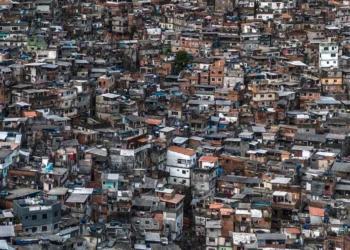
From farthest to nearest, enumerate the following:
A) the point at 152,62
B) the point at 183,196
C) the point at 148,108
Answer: the point at 152,62
the point at 148,108
the point at 183,196

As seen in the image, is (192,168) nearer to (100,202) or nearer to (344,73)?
(100,202)

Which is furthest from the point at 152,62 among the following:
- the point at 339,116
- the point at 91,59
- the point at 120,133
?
the point at 120,133

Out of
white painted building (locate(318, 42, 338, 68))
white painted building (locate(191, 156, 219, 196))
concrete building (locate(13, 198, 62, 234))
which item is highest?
white painted building (locate(318, 42, 338, 68))

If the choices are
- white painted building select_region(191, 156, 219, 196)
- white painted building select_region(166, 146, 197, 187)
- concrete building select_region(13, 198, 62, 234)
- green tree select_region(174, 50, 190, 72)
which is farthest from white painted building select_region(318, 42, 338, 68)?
concrete building select_region(13, 198, 62, 234)

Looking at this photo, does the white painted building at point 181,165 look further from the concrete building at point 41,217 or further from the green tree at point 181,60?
the green tree at point 181,60

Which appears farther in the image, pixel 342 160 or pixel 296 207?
pixel 342 160

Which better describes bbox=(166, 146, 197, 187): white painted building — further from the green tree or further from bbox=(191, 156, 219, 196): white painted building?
the green tree
